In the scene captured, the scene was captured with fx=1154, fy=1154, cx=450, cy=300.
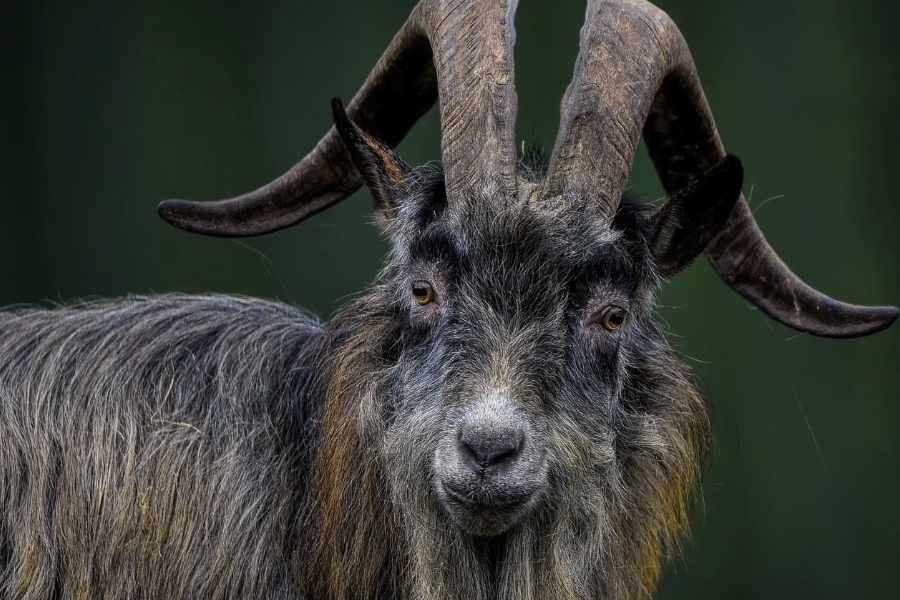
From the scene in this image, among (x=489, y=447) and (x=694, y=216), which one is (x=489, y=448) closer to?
(x=489, y=447)

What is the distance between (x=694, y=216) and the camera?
410cm

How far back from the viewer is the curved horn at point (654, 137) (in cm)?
404

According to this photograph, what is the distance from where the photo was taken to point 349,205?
8047 mm

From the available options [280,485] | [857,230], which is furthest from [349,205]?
[280,485]

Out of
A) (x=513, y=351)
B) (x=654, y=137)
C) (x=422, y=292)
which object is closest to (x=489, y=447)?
(x=513, y=351)

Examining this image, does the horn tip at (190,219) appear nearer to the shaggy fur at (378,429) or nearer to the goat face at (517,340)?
the shaggy fur at (378,429)

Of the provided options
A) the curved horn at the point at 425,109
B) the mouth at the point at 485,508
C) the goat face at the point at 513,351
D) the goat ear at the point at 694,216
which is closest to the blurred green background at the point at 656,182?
the curved horn at the point at 425,109

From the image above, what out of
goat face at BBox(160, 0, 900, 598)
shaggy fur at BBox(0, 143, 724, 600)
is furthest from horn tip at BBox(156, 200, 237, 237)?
→ goat face at BBox(160, 0, 900, 598)

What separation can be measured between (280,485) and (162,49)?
14.7ft

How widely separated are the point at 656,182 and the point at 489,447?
186 inches

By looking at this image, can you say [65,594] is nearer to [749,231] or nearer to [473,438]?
[473,438]

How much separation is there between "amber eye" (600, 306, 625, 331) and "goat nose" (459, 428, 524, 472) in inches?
25.2

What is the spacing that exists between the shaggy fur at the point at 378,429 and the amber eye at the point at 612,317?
0.03 metres

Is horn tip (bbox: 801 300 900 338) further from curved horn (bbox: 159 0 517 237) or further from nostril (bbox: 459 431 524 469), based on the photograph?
nostril (bbox: 459 431 524 469)
